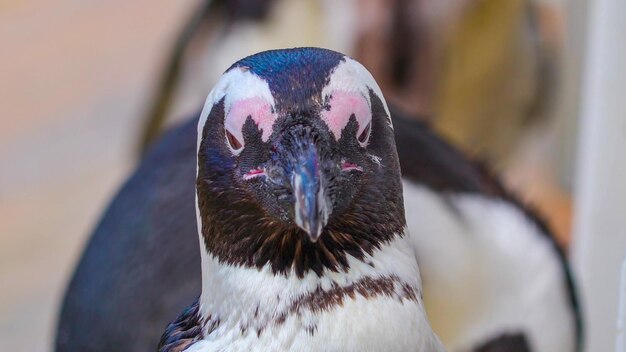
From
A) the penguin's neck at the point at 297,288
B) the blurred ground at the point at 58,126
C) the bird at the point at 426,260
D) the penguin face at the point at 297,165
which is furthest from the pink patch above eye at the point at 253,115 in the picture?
the blurred ground at the point at 58,126

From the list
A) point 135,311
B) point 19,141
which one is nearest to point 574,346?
point 135,311

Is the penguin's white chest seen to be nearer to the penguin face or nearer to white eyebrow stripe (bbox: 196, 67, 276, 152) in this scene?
the penguin face

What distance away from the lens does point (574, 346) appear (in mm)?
1536

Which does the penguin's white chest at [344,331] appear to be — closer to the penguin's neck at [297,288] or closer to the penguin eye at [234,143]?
the penguin's neck at [297,288]

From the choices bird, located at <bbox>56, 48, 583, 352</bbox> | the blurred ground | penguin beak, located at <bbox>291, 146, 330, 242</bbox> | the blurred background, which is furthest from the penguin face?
the blurred ground

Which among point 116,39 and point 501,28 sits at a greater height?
point 501,28

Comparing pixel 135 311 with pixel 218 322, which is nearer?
pixel 218 322

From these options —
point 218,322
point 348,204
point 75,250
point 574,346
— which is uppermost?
point 348,204

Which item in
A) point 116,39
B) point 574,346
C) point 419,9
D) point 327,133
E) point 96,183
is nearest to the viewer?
point 327,133

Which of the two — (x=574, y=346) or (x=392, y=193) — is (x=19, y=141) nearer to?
(x=574, y=346)

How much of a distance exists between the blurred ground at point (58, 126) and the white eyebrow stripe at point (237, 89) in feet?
4.73

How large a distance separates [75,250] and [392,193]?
5.65 ft

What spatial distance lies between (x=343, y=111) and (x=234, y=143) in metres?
0.09

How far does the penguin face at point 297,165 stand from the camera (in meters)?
0.90
